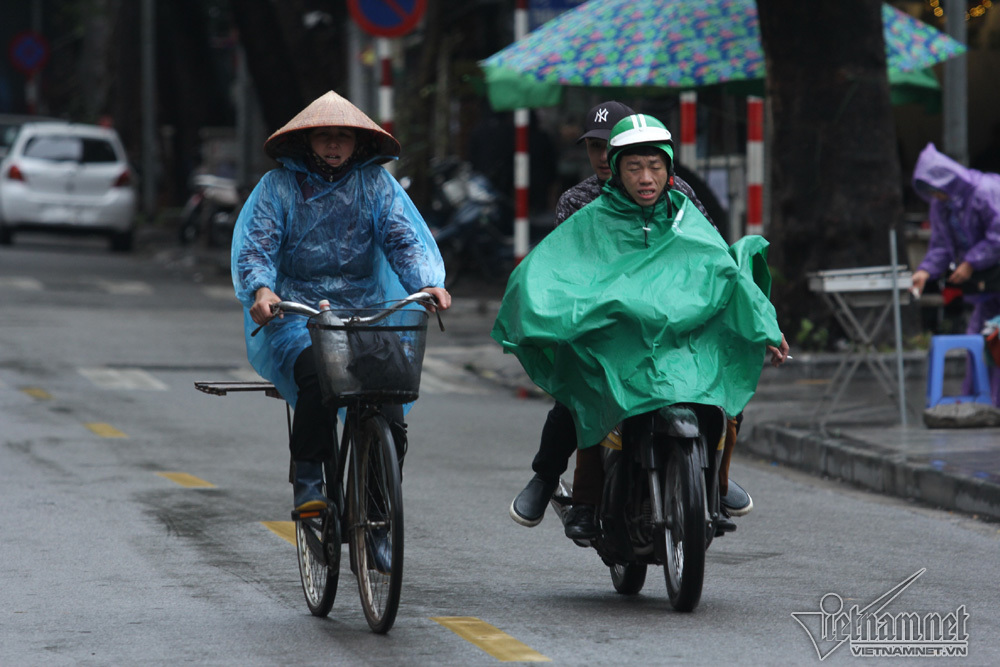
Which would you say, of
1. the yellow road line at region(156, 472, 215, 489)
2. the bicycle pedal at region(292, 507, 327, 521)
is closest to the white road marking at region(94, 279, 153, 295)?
the yellow road line at region(156, 472, 215, 489)

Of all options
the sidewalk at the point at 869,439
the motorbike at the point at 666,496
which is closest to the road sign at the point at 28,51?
the sidewalk at the point at 869,439

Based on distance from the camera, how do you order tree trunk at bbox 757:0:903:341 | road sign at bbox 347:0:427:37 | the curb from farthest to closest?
road sign at bbox 347:0:427:37, tree trunk at bbox 757:0:903:341, the curb

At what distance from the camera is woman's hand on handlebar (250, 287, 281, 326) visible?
5625mm

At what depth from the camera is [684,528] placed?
565cm

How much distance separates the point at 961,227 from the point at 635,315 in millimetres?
5280

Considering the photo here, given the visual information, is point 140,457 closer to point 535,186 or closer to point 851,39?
point 851,39

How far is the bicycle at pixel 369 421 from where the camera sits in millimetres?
5414

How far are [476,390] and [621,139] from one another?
7.29 m

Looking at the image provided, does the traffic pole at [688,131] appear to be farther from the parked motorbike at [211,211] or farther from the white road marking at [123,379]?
the parked motorbike at [211,211]

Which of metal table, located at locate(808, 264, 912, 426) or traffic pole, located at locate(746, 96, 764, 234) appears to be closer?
metal table, located at locate(808, 264, 912, 426)

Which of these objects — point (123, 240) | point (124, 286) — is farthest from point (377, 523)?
point (123, 240)

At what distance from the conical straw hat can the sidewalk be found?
3596 millimetres

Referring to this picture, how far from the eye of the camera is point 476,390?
1322 cm

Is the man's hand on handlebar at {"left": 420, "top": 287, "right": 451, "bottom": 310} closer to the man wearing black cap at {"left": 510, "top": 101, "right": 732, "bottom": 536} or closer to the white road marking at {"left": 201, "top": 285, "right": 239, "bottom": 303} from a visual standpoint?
the man wearing black cap at {"left": 510, "top": 101, "right": 732, "bottom": 536}
